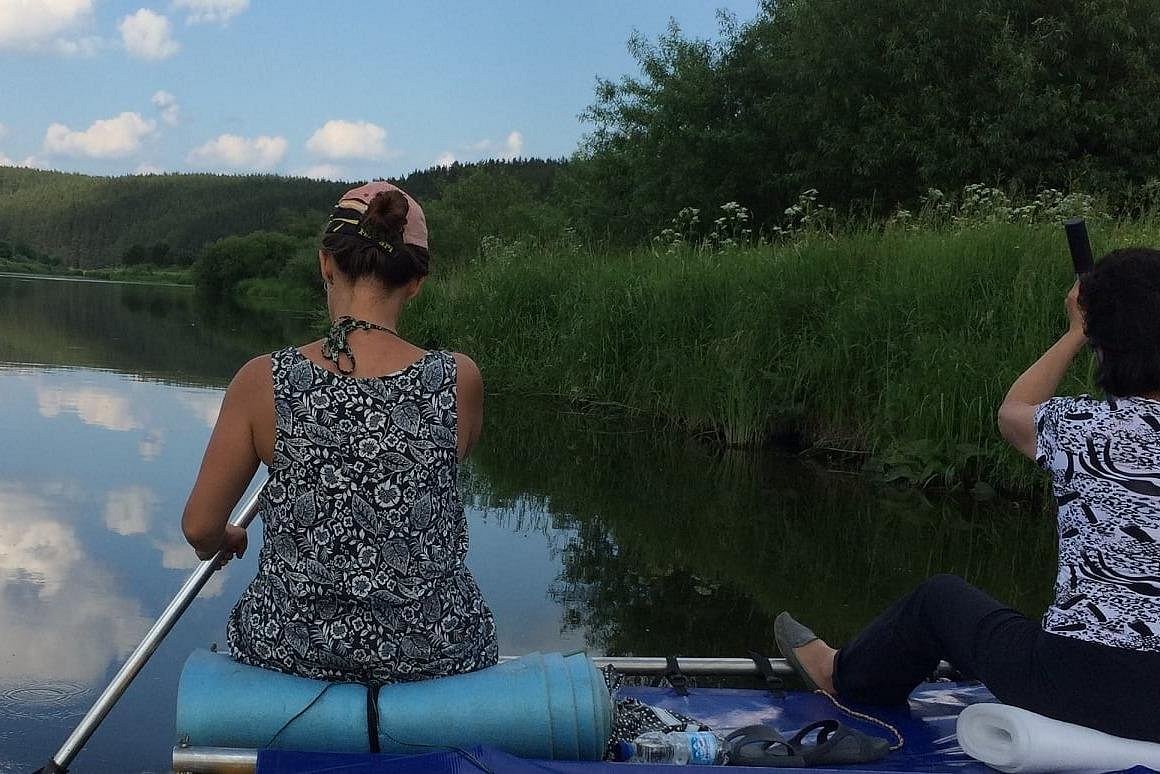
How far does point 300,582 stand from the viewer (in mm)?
2480

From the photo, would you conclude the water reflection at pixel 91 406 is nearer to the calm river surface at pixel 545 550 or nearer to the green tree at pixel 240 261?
the calm river surface at pixel 545 550

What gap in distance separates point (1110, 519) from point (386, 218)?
172 cm

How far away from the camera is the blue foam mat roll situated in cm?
251

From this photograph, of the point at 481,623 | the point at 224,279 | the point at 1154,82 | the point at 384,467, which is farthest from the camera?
the point at 224,279

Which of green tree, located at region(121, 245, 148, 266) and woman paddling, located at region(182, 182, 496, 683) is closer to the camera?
woman paddling, located at region(182, 182, 496, 683)

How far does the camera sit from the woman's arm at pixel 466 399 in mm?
2518

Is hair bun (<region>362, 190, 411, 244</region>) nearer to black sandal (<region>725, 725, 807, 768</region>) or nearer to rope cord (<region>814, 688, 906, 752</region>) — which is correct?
black sandal (<region>725, 725, 807, 768</region>)

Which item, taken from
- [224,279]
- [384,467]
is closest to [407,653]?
[384,467]

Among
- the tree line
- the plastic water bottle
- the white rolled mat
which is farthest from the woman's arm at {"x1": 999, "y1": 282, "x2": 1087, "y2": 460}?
the tree line

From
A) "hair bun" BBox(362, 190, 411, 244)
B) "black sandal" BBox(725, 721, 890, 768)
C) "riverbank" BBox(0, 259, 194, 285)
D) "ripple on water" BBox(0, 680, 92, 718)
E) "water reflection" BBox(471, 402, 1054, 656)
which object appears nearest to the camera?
"hair bun" BBox(362, 190, 411, 244)

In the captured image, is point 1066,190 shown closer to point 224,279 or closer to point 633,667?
point 633,667

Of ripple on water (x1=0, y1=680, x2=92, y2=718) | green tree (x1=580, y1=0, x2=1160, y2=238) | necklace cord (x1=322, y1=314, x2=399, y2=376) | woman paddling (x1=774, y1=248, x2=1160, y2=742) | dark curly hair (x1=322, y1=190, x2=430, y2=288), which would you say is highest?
green tree (x1=580, y1=0, x2=1160, y2=238)

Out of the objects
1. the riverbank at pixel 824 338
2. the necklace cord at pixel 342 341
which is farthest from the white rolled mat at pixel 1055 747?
the riverbank at pixel 824 338

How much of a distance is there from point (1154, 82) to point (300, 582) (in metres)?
21.2
